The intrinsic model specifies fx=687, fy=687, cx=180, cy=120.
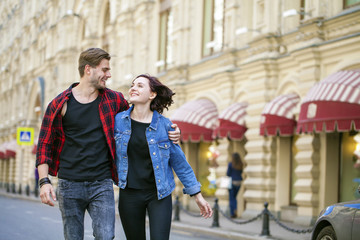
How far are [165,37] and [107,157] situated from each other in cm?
2364

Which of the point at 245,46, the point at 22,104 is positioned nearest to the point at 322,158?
the point at 245,46

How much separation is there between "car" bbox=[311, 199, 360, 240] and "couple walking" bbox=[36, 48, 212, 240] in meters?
2.78

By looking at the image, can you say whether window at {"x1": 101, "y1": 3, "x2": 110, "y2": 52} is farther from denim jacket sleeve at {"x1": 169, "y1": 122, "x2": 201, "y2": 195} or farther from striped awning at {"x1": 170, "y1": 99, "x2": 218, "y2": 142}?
denim jacket sleeve at {"x1": 169, "y1": 122, "x2": 201, "y2": 195}

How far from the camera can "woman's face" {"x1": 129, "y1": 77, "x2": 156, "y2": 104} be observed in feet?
18.5

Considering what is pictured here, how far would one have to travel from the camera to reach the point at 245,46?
68.9 feet

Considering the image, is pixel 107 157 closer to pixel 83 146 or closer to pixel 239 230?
pixel 83 146

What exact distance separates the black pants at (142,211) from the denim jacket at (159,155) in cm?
7

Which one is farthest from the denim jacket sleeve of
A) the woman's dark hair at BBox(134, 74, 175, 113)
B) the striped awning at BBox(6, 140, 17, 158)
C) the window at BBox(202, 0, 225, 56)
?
the striped awning at BBox(6, 140, 17, 158)

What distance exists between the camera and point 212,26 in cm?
2448

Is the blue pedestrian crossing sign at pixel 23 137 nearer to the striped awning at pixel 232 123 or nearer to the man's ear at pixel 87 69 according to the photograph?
the striped awning at pixel 232 123

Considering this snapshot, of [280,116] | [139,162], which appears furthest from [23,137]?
[139,162]

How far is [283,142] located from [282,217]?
210 cm

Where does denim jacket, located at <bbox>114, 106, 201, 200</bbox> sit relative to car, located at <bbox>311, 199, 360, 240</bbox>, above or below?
above

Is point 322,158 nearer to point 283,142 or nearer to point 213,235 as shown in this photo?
point 283,142
